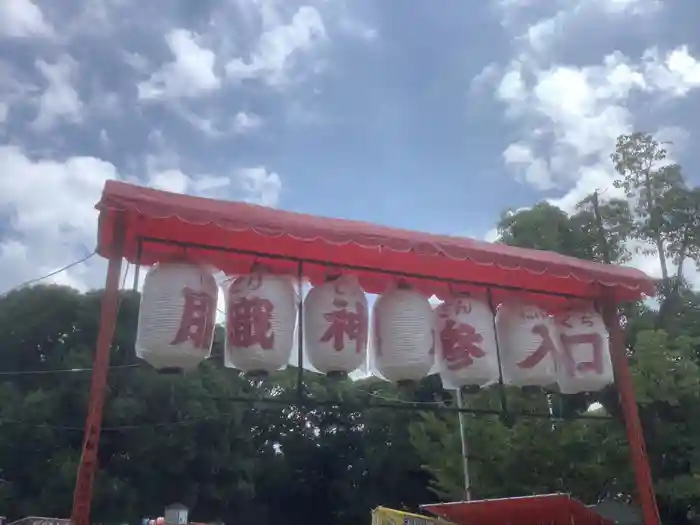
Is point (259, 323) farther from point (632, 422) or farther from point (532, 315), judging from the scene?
point (632, 422)

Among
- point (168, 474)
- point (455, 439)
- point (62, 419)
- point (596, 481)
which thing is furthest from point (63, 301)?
point (596, 481)

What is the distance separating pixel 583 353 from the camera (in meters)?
5.68

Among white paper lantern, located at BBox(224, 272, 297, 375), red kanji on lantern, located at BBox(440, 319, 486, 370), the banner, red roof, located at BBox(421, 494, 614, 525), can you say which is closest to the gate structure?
white paper lantern, located at BBox(224, 272, 297, 375)

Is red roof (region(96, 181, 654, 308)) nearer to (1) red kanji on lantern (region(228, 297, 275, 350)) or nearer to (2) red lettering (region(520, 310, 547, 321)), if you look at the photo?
(2) red lettering (region(520, 310, 547, 321))

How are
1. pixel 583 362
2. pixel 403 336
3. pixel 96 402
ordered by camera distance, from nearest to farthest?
pixel 96 402, pixel 403 336, pixel 583 362

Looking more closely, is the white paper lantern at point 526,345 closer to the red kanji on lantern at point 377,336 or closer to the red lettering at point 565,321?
the red lettering at point 565,321

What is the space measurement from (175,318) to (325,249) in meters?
1.31

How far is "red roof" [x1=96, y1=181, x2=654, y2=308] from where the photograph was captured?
4.55 metres

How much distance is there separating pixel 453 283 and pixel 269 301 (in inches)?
65.7

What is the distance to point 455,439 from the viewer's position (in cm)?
1380

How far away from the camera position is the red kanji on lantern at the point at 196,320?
4.51 m

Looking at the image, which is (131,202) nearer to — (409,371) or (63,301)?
(409,371)

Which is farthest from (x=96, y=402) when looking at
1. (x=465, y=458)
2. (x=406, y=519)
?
(x=465, y=458)

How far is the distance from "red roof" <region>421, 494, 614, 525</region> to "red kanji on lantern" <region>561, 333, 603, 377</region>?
2532 millimetres
